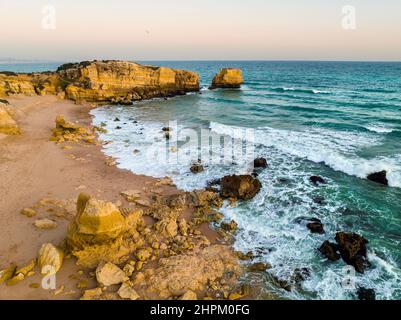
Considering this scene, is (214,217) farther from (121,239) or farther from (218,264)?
(121,239)

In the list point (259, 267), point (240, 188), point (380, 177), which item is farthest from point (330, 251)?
point (380, 177)

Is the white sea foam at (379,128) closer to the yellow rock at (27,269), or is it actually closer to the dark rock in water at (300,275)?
the dark rock in water at (300,275)

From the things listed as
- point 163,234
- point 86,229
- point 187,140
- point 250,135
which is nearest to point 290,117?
point 250,135

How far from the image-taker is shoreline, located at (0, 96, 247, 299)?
9359 mm

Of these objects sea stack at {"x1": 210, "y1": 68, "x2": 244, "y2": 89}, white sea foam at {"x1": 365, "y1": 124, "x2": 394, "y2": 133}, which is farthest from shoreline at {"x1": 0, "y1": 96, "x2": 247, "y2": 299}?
sea stack at {"x1": 210, "y1": 68, "x2": 244, "y2": 89}

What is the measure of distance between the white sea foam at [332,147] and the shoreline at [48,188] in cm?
1086

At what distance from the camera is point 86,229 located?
9297mm

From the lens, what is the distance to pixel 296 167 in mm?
18359

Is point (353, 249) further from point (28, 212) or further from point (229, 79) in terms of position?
point (229, 79)

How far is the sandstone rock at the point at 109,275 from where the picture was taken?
343 inches

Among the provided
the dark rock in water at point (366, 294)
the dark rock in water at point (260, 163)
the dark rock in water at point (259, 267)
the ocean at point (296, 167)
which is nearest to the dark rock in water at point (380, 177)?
the ocean at point (296, 167)

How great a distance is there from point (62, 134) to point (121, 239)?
58.2ft

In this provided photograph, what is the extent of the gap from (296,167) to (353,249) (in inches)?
341

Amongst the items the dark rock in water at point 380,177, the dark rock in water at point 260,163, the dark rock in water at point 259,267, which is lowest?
the dark rock in water at point 259,267
